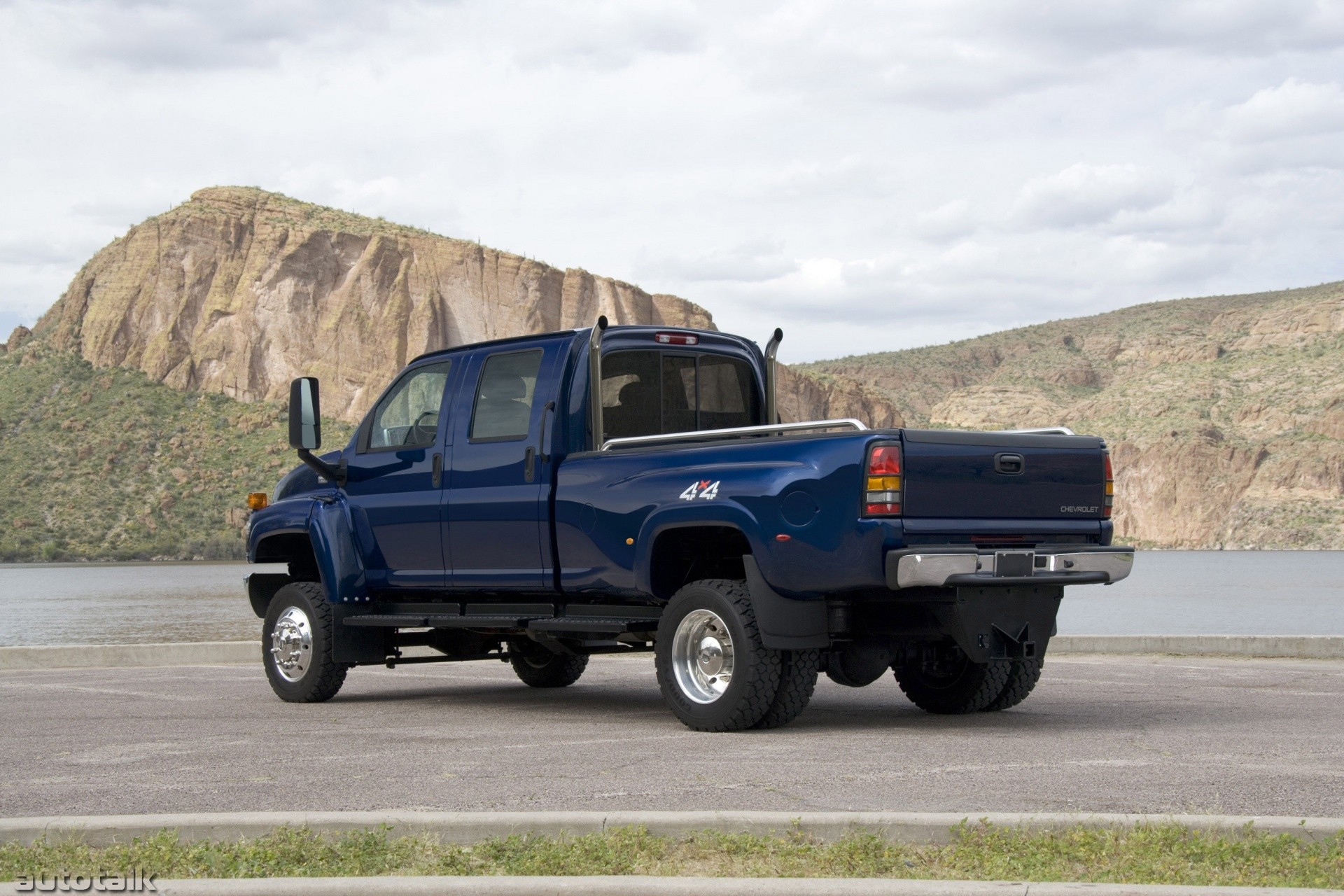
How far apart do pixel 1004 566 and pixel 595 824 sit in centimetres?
384

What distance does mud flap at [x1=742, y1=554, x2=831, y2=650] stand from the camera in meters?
9.22

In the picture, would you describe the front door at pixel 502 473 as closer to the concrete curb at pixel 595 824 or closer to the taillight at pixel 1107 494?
the taillight at pixel 1107 494

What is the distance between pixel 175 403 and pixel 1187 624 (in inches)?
3420

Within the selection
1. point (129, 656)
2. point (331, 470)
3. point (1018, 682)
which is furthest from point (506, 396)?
point (129, 656)

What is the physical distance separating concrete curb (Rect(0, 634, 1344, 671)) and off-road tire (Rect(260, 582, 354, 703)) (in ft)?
13.7

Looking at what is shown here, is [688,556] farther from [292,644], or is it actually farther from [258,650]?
[258,650]

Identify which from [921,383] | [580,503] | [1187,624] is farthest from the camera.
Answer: [921,383]

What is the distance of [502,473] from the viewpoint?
10.9m

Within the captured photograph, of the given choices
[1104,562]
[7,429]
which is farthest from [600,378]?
[7,429]

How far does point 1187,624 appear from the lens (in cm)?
4719

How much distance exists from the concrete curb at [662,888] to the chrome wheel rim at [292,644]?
670cm

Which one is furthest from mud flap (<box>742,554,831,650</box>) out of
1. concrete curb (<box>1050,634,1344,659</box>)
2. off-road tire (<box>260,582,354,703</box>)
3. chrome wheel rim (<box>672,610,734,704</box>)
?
concrete curb (<box>1050,634,1344,659</box>)

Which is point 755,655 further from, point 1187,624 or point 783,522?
point 1187,624

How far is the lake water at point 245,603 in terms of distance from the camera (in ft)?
148
